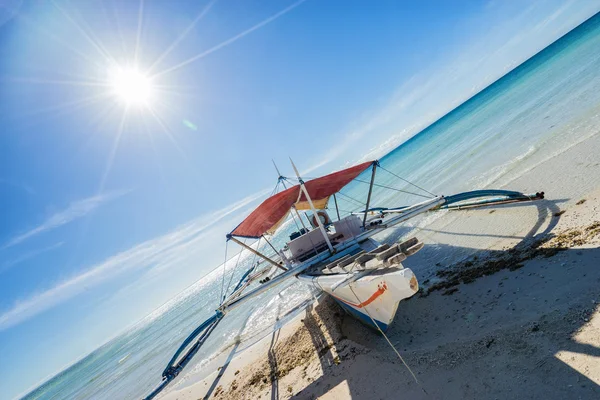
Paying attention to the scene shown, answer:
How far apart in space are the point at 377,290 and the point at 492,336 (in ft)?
6.80

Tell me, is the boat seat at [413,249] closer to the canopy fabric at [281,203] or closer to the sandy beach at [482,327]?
the sandy beach at [482,327]

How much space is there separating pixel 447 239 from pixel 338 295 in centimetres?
575

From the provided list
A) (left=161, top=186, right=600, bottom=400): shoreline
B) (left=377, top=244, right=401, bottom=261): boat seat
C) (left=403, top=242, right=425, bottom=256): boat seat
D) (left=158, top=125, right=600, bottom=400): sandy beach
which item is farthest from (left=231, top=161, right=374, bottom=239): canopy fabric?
(left=403, top=242, right=425, bottom=256): boat seat

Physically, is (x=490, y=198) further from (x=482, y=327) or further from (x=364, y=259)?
(x=364, y=259)

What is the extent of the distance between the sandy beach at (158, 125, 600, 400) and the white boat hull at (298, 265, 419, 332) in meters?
0.75

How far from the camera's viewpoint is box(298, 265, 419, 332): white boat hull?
5.21 meters

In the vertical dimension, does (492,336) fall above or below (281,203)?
below

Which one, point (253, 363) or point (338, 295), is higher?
point (338, 295)

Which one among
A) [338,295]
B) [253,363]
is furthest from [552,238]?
[253,363]

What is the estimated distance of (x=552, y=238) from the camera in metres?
7.38

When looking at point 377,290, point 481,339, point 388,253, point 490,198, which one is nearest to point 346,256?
point 388,253

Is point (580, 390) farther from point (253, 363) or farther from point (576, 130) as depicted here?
point (576, 130)

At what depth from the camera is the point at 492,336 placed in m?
5.16

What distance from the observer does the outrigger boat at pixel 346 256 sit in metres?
5.97
